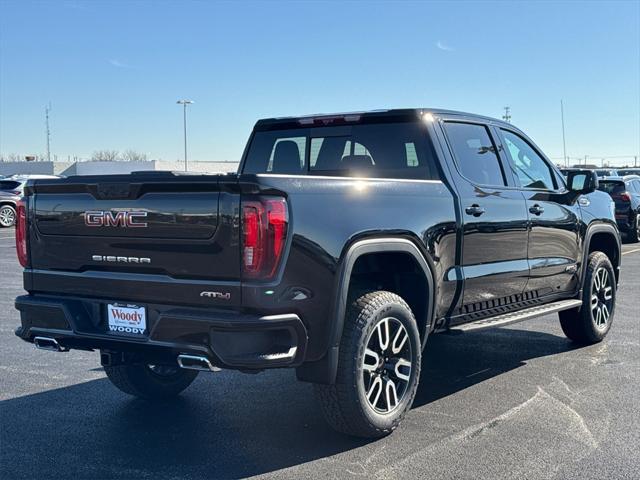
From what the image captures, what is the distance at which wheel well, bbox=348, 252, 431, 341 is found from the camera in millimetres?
4773

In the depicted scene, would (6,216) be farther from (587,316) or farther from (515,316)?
(515,316)

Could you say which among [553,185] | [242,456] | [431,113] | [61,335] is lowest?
[242,456]

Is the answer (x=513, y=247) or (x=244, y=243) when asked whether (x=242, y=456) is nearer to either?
(x=244, y=243)

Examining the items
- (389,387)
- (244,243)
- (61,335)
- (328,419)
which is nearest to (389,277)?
(389,387)

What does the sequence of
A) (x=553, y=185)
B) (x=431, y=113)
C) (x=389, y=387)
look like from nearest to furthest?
(x=389, y=387), (x=431, y=113), (x=553, y=185)

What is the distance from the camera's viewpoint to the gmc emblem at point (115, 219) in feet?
13.6

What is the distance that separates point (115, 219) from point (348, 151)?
2197 mm

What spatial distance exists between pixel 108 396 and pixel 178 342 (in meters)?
1.86

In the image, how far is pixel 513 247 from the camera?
19.3ft

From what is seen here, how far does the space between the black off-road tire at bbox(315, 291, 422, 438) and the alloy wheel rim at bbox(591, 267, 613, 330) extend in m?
3.34

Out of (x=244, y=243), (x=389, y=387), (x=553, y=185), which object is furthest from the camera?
(x=553, y=185)

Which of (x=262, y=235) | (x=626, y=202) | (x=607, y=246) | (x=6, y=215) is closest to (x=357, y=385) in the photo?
(x=262, y=235)

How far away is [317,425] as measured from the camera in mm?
4914

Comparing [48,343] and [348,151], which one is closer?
[48,343]
